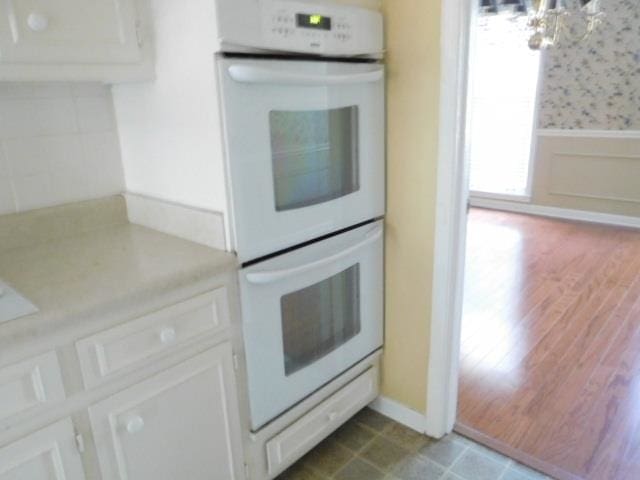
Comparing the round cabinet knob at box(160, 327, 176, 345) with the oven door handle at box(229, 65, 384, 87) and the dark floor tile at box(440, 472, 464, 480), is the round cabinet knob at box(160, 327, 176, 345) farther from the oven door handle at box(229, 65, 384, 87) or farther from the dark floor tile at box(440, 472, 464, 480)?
the dark floor tile at box(440, 472, 464, 480)

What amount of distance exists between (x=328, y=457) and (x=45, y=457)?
1.09 m

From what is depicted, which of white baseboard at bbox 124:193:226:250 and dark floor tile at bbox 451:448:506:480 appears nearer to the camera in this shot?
white baseboard at bbox 124:193:226:250

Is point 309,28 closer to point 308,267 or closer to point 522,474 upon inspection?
point 308,267

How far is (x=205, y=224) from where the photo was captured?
1.37m

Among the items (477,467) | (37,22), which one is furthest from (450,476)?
(37,22)

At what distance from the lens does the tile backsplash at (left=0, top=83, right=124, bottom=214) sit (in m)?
1.45

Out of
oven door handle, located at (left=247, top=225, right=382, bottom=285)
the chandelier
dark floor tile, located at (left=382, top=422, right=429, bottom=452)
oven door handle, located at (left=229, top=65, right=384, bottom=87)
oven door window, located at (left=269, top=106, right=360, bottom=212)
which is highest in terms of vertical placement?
the chandelier

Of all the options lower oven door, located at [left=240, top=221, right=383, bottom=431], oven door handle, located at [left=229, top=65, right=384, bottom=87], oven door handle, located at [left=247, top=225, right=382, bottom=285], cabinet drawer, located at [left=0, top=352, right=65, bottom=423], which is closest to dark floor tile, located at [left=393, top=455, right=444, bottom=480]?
lower oven door, located at [left=240, top=221, right=383, bottom=431]

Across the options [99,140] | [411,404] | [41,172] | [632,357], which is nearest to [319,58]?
[99,140]

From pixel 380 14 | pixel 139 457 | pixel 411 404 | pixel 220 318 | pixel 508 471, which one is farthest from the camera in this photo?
pixel 411 404

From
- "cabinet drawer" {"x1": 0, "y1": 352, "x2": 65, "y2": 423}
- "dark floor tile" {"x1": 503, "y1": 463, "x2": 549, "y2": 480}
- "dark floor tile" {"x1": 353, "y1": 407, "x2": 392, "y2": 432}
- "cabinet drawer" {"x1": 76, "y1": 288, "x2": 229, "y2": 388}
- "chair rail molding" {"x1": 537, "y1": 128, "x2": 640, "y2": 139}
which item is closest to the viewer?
"cabinet drawer" {"x1": 0, "y1": 352, "x2": 65, "y2": 423}

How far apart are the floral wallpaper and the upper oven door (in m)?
3.89

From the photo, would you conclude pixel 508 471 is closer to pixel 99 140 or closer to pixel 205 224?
pixel 205 224

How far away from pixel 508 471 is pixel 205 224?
140 centimetres
